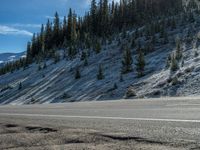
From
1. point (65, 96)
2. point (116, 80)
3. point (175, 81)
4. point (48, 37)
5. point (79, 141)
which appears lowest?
point (79, 141)

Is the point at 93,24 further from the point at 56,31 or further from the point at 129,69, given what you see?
the point at 129,69

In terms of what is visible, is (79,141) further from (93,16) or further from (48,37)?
(48,37)

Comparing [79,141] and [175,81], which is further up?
[175,81]

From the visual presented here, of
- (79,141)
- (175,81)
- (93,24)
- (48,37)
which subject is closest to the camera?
(79,141)

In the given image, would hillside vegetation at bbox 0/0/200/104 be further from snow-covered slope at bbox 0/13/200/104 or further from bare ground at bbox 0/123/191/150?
bare ground at bbox 0/123/191/150

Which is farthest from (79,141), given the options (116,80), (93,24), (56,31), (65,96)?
(56,31)

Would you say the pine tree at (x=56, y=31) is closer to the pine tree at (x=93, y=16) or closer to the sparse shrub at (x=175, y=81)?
the pine tree at (x=93, y=16)

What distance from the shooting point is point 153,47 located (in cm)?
4162

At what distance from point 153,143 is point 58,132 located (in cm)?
242

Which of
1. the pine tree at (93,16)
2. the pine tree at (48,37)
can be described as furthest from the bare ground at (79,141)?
the pine tree at (48,37)

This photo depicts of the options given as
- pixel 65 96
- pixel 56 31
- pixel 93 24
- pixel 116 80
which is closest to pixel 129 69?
pixel 116 80

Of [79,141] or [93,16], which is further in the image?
[93,16]

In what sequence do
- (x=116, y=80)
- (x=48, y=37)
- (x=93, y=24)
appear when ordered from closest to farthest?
(x=116, y=80)
(x=93, y=24)
(x=48, y=37)

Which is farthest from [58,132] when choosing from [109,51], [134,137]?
[109,51]
